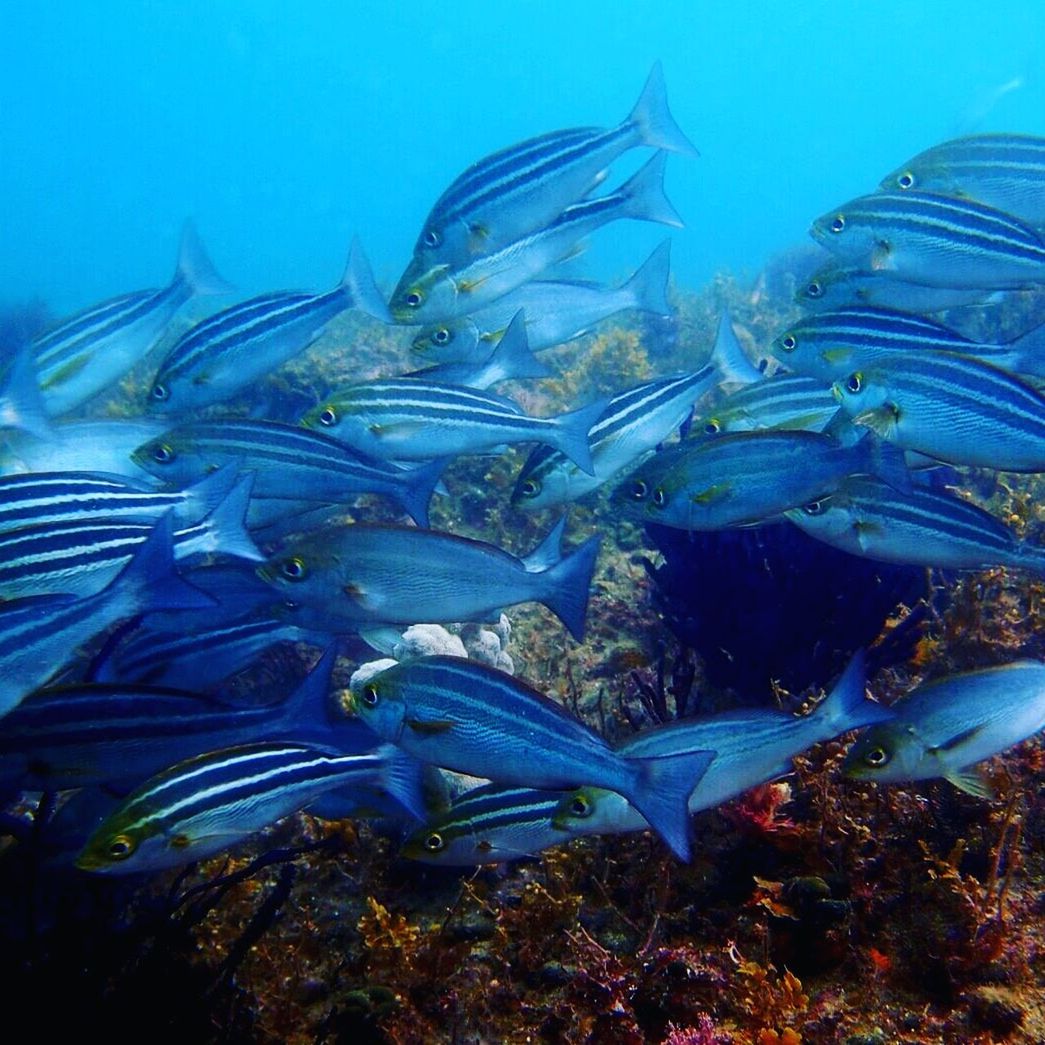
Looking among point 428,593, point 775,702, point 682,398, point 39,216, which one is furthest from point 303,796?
point 39,216

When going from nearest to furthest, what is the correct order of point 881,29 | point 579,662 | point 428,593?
point 428,593, point 579,662, point 881,29

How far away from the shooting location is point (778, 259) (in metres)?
21.4

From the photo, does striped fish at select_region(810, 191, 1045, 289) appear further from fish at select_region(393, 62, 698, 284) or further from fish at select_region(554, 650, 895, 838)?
fish at select_region(554, 650, 895, 838)

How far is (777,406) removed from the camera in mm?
4695

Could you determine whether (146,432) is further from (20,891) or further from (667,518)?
(667,518)

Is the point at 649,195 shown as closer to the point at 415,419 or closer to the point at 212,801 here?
the point at 415,419

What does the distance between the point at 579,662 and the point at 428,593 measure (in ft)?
8.34

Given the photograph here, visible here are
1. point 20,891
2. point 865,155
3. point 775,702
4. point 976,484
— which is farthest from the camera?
point 865,155

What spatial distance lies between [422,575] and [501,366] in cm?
230

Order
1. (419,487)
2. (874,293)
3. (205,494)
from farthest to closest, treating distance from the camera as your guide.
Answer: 1. (874,293)
2. (419,487)
3. (205,494)

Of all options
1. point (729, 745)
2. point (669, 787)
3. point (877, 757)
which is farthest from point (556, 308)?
point (669, 787)

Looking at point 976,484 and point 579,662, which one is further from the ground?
point 579,662

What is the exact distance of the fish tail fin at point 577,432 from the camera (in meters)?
4.21

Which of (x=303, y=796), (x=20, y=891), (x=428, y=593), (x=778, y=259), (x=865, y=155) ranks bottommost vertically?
(x=865, y=155)
